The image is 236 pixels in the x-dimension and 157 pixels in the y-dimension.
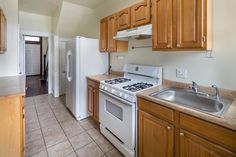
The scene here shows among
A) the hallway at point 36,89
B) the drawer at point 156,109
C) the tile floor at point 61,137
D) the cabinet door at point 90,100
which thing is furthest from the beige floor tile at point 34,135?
the hallway at point 36,89

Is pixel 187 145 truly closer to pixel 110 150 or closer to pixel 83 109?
pixel 110 150

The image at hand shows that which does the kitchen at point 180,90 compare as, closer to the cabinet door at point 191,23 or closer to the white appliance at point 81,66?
the cabinet door at point 191,23

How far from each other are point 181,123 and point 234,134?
396 millimetres

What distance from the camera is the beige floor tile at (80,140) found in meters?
2.23

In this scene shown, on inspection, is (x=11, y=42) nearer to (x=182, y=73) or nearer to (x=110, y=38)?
(x=110, y=38)

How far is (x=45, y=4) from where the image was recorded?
145 inches

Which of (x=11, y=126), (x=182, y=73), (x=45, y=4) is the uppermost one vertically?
(x=45, y=4)

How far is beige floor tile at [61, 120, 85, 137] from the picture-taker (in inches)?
101

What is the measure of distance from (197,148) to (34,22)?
519 centimetres

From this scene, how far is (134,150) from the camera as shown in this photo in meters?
1.83

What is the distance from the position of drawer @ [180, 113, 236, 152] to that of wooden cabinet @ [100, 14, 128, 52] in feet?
6.06

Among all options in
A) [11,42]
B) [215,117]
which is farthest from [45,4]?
[215,117]

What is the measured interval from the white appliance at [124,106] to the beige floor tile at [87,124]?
0.42 meters

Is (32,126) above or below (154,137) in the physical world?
below
